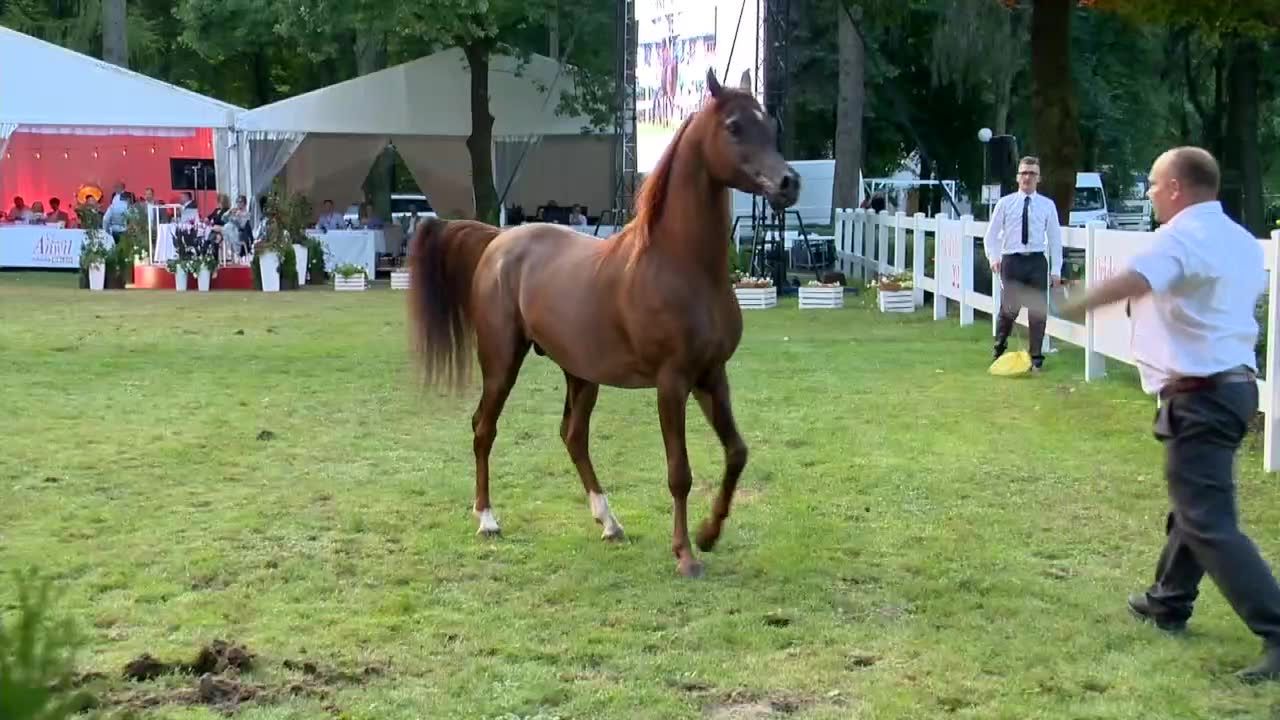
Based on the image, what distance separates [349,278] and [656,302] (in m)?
18.3

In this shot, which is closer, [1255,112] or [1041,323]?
[1041,323]

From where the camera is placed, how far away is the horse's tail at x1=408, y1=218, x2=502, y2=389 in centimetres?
733

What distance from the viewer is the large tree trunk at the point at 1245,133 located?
29578mm

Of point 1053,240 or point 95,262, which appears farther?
point 95,262

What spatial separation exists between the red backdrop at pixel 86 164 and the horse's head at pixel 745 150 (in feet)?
88.7

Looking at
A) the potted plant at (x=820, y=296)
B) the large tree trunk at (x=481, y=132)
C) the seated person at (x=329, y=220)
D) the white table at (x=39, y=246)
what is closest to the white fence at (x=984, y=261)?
the potted plant at (x=820, y=296)

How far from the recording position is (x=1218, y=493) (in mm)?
4598

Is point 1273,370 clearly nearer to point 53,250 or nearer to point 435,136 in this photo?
point 435,136

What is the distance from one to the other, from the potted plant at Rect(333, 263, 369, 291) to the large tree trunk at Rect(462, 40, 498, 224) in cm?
423

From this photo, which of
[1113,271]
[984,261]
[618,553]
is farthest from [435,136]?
[618,553]

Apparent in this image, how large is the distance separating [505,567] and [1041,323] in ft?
25.3

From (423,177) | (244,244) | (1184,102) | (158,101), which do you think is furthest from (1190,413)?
(1184,102)

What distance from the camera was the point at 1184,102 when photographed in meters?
39.9

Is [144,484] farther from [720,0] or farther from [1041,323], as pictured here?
[720,0]
